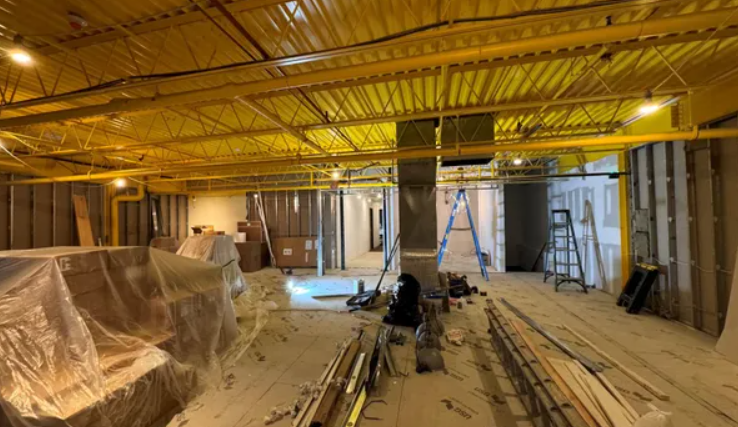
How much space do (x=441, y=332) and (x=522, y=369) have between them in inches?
69.0

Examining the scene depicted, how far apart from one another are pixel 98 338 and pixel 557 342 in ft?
15.7

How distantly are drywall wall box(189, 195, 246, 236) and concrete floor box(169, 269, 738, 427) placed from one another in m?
6.90

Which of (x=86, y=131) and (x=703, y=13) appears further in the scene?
(x=86, y=131)

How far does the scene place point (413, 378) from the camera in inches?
119

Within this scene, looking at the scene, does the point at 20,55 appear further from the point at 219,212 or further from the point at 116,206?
the point at 219,212

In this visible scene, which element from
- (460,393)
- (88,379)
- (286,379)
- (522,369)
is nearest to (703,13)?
(522,369)

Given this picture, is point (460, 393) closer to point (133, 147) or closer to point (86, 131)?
point (133, 147)

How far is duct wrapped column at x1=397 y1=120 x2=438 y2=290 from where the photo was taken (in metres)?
5.22

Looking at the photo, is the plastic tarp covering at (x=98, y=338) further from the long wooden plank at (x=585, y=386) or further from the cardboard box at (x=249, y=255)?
the cardboard box at (x=249, y=255)

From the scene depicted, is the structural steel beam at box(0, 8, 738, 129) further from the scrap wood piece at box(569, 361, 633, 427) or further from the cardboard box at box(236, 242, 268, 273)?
the cardboard box at box(236, 242, 268, 273)

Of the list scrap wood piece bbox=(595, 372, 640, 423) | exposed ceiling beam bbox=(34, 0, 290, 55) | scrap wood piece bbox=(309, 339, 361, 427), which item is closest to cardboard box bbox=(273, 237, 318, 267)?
scrap wood piece bbox=(309, 339, 361, 427)

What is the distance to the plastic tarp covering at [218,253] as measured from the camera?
228 inches

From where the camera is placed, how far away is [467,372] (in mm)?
3115

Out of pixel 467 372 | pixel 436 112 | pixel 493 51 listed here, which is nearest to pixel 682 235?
pixel 467 372
